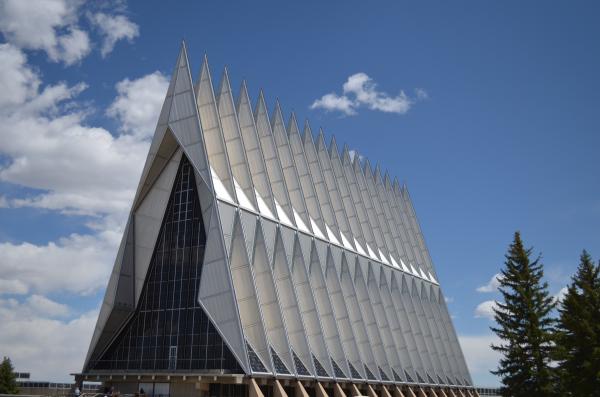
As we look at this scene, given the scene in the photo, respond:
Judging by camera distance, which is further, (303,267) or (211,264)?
(303,267)

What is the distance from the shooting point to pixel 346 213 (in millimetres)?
65125

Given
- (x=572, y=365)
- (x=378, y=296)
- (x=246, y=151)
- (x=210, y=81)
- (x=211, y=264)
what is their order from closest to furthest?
(x=572, y=365) < (x=211, y=264) < (x=210, y=81) < (x=246, y=151) < (x=378, y=296)

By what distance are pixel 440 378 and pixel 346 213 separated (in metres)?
22.8

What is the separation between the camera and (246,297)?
42000 millimetres

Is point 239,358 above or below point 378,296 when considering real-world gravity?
below

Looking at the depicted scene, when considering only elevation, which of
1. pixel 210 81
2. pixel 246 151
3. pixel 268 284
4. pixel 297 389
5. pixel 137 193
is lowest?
pixel 297 389

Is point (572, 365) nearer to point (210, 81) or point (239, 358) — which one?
point (239, 358)

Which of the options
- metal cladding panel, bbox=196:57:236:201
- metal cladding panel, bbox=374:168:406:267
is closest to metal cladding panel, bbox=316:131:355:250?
metal cladding panel, bbox=374:168:406:267

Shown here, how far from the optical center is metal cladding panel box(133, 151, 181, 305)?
46375mm

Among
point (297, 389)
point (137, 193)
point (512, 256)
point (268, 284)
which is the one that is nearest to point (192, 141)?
point (137, 193)

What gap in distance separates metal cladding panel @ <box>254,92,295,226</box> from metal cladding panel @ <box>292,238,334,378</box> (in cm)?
261

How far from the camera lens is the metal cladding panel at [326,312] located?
162 ft

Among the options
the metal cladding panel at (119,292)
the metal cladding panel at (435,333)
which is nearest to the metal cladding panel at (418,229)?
the metal cladding panel at (435,333)

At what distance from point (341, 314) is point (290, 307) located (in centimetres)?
950
